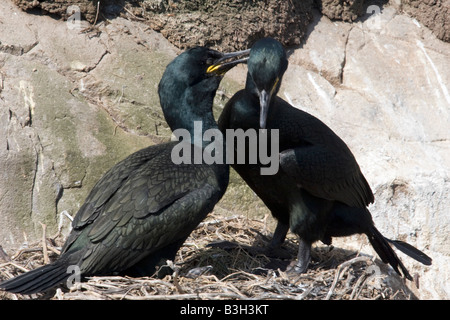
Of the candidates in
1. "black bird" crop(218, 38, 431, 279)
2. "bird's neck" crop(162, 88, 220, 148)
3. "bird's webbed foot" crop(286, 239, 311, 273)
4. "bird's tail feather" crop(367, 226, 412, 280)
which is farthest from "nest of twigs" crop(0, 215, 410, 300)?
"bird's neck" crop(162, 88, 220, 148)

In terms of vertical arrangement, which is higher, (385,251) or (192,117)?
(192,117)

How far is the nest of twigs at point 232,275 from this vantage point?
438 cm

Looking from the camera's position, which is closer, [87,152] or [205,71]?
[205,71]

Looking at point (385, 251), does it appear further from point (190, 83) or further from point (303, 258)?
point (190, 83)

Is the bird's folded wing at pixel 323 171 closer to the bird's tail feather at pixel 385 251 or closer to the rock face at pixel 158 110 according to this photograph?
the bird's tail feather at pixel 385 251

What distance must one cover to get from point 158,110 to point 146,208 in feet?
6.66

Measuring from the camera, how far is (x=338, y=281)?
4898mm

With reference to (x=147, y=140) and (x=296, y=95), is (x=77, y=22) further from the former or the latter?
(x=296, y=95)

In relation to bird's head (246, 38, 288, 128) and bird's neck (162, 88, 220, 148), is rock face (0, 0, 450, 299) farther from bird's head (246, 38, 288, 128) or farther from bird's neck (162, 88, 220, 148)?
bird's head (246, 38, 288, 128)

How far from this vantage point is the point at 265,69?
4.79 m

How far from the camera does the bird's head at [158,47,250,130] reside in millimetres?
5172

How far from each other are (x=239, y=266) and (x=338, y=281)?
2.82ft

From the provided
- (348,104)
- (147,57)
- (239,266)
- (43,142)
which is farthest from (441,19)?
(43,142)

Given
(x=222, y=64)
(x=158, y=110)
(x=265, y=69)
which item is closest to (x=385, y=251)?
(x=265, y=69)
